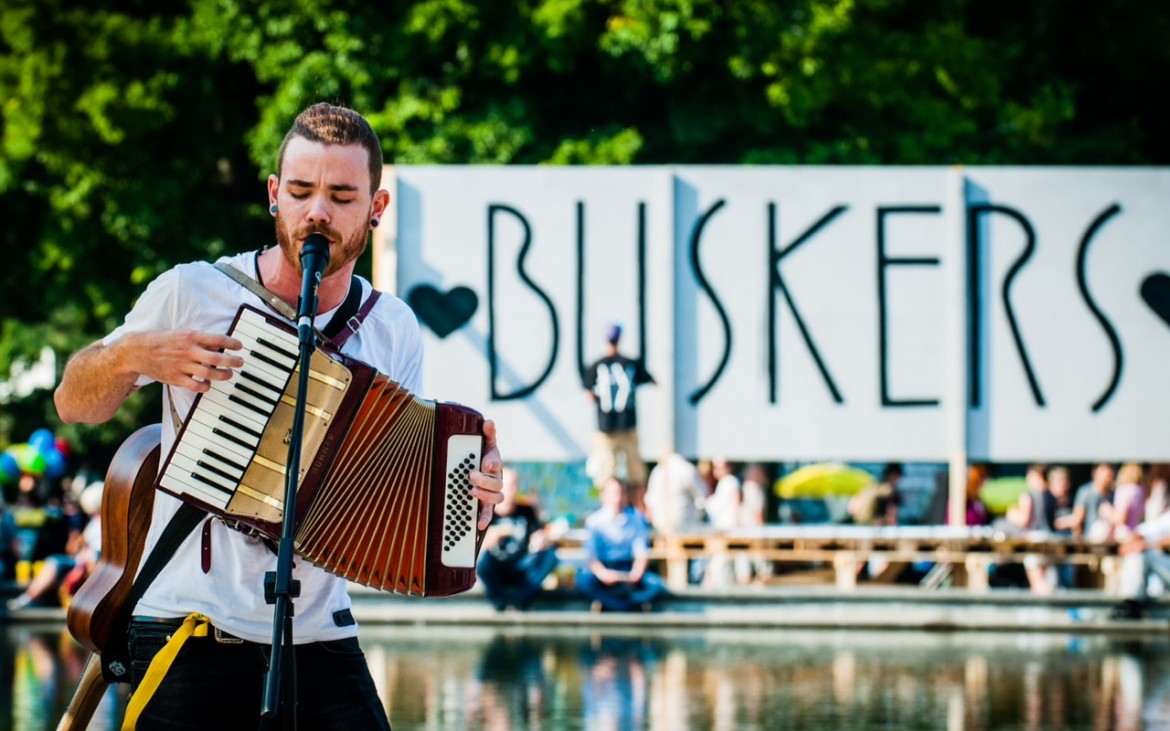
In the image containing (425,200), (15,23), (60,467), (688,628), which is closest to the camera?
(688,628)

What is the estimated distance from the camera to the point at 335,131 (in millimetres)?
4418

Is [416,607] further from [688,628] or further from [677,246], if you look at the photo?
[677,246]

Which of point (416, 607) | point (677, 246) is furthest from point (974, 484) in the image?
point (416, 607)

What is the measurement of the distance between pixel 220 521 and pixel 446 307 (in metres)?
14.4

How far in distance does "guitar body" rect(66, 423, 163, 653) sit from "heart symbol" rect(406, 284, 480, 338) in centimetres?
1368

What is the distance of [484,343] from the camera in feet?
61.9

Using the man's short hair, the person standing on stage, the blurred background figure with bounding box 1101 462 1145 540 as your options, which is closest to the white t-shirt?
the person standing on stage

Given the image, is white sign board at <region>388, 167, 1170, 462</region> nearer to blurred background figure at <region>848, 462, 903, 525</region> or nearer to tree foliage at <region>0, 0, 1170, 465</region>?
blurred background figure at <region>848, 462, 903, 525</region>

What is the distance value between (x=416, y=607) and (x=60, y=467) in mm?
14419

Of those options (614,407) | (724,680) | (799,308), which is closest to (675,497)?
(614,407)

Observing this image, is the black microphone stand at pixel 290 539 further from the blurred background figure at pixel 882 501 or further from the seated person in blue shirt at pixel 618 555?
the blurred background figure at pixel 882 501

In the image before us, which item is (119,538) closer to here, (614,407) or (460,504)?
(460,504)

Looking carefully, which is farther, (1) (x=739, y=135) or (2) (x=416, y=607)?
(1) (x=739, y=135)

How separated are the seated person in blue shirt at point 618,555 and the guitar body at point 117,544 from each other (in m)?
12.7
